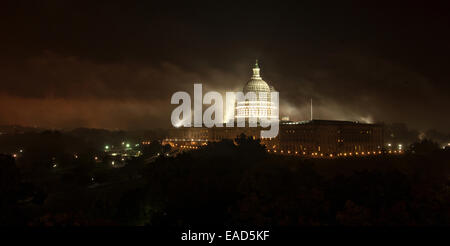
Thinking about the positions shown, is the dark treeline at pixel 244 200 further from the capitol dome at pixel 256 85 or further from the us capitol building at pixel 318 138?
the capitol dome at pixel 256 85

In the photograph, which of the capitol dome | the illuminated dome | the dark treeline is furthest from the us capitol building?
the dark treeline

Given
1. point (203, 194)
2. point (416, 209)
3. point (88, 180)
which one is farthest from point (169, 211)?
point (88, 180)

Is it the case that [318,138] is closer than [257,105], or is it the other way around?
[318,138]

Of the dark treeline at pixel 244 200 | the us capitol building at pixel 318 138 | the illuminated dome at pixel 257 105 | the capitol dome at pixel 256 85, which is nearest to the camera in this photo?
the dark treeline at pixel 244 200

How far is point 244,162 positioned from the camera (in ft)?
204

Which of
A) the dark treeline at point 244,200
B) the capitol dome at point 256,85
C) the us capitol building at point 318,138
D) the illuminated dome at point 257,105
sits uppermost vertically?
the capitol dome at point 256,85

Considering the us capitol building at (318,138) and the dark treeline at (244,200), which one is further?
the us capitol building at (318,138)

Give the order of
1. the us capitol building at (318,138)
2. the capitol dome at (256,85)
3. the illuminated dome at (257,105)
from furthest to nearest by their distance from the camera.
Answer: the capitol dome at (256,85)
the illuminated dome at (257,105)
the us capitol building at (318,138)

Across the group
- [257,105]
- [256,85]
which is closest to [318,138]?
[257,105]

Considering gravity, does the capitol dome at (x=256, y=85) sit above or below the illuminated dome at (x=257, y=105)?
above

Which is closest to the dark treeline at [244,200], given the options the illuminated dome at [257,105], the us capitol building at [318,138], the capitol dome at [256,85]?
the us capitol building at [318,138]

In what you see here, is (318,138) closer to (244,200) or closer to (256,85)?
(256,85)
